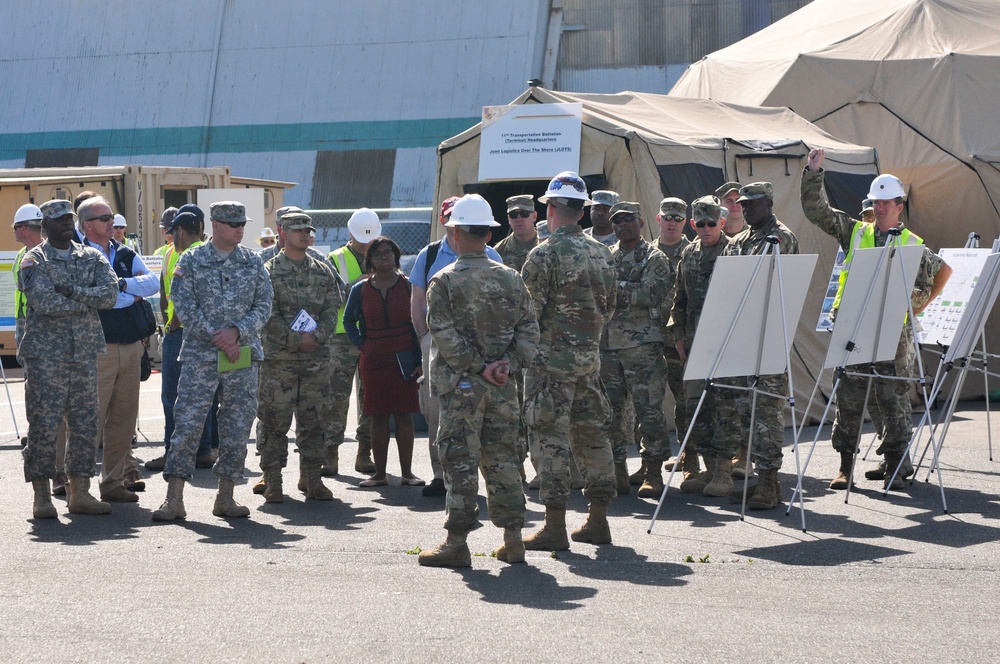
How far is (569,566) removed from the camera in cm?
677

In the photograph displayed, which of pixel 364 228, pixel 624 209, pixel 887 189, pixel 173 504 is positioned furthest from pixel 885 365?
pixel 173 504

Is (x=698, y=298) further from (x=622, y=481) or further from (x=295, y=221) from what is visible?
(x=295, y=221)

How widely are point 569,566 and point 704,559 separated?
751mm

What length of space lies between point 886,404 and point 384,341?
12.3 ft

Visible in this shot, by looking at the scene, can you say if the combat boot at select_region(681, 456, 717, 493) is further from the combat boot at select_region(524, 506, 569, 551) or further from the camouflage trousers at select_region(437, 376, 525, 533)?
the camouflage trousers at select_region(437, 376, 525, 533)

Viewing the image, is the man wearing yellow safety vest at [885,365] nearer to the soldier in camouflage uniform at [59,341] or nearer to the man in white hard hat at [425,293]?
the man in white hard hat at [425,293]

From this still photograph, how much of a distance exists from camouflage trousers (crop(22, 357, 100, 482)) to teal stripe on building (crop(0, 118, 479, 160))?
2250 centimetres

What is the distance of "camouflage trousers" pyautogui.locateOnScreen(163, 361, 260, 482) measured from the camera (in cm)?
810

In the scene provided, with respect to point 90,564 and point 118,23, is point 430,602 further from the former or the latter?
point 118,23

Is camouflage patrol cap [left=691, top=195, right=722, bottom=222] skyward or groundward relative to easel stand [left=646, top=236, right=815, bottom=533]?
skyward

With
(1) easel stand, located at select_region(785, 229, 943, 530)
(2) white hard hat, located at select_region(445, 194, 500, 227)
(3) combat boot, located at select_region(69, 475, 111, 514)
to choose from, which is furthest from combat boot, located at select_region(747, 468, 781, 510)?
(3) combat boot, located at select_region(69, 475, 111, 514)

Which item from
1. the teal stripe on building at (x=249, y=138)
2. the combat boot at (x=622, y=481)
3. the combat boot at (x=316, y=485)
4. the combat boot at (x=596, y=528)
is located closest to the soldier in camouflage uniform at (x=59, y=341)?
the combat boot at (x=316, y=485)

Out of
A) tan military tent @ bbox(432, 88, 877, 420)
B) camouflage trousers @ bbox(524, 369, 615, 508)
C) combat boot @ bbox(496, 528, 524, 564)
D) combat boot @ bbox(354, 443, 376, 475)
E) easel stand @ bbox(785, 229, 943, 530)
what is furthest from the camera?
tan military tent @ bbox(432, 88, 877, 420)

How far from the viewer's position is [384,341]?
31.0ft
